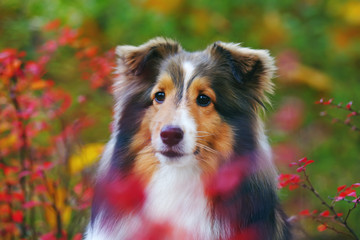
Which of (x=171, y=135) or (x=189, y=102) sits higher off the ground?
(x=189, y=102)

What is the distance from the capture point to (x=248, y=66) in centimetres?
305

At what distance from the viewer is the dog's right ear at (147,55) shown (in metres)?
3.11

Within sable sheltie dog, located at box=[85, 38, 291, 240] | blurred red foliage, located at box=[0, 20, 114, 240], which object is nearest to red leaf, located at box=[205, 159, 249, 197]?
sable sheltie dog, located at box=[85, 38, 291, 240]

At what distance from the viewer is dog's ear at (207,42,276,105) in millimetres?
3049

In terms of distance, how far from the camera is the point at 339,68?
720 centimetres

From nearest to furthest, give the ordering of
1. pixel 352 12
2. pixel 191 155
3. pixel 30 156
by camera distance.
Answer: pixel 191 155 < pixel 30 156 < pixel 352 12

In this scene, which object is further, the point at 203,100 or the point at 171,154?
the point at 203,100

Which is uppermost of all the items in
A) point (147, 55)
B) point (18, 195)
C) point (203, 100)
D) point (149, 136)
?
point (147, 55)

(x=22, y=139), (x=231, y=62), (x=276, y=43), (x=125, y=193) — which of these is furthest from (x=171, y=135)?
(x=276, y=43)

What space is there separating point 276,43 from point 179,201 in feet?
14.6

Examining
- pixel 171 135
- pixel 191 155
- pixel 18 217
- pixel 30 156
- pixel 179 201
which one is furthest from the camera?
pixel 30 156

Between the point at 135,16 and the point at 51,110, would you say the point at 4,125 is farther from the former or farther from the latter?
the point at 135,16

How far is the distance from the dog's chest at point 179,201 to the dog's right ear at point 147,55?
63 centimetres

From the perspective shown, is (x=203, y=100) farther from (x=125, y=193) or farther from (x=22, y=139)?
(x=22, y=139)
